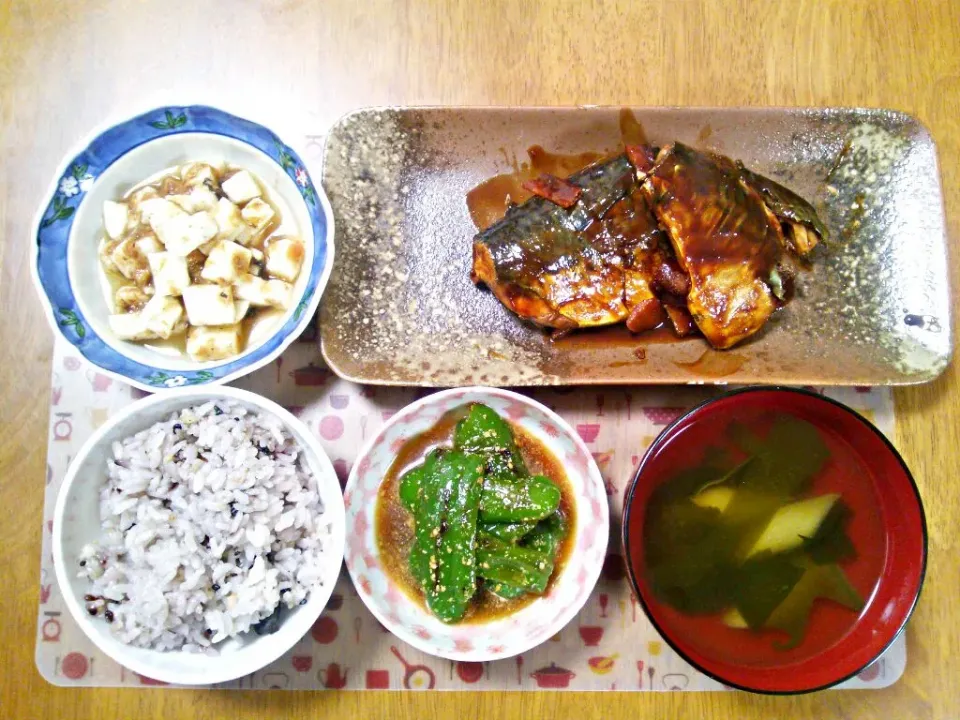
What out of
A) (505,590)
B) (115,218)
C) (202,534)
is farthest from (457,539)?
(115,218)

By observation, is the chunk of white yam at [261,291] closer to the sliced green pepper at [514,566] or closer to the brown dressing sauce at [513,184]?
the brown dressing sauce at [513,184]

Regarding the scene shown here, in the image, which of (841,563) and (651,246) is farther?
(651,246)

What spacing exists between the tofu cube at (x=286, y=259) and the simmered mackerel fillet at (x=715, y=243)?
92 cm

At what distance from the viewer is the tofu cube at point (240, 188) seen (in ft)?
5.65

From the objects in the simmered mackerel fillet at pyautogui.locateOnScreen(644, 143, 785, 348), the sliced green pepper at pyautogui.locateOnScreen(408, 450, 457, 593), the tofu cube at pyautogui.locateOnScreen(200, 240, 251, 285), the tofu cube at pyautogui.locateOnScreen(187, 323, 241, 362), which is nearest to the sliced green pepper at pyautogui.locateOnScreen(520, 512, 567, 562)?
the sliced green pepper at pyautogui.locateOnScreen(408, 450, 457, 593)

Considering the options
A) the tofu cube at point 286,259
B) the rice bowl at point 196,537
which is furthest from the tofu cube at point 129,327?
the tofu cube at point 286,259

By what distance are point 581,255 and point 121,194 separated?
119 centimetres

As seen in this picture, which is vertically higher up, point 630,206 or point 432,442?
point 630,206

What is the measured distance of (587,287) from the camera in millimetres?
1771

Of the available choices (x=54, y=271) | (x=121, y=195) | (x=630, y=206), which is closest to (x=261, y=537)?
(x=54, y=271)

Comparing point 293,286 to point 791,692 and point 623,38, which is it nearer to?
point 623,38

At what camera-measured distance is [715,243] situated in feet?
5.74

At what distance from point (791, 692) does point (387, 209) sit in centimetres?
153

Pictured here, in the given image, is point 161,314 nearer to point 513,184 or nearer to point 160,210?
point 160,210
